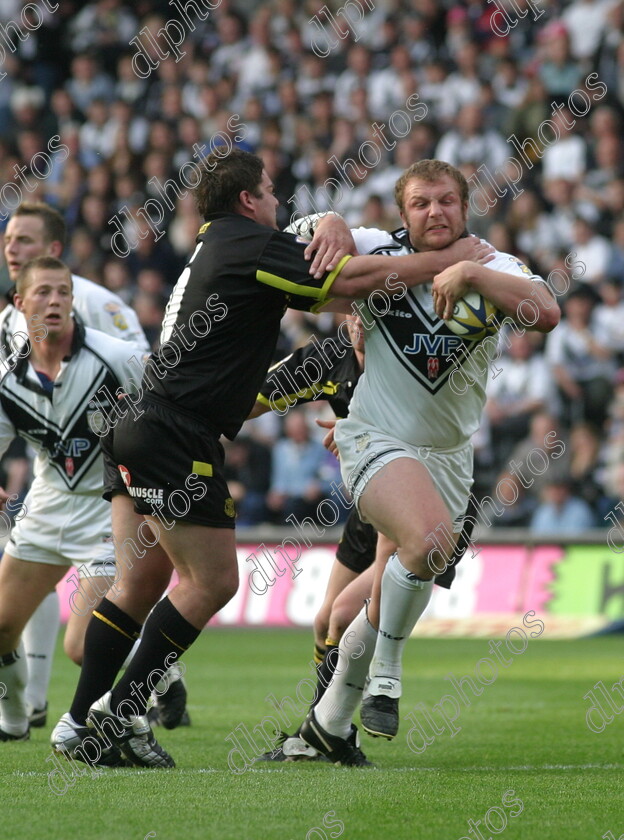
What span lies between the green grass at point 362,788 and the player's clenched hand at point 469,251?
2.21 m

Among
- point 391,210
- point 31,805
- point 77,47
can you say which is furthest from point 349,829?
point 77,47

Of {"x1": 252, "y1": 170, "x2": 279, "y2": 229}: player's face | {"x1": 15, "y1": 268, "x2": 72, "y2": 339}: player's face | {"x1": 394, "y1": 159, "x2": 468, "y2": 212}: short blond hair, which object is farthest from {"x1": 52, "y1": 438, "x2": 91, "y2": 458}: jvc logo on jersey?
{"x1": 394, "y1": 159, "x2": 468, "y2": 212}: short blond hair

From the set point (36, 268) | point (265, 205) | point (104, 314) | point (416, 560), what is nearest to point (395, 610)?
point (416, 560)

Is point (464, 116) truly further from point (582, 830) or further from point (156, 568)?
point (582, 830)

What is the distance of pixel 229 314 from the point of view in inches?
223

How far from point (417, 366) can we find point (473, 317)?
38cm

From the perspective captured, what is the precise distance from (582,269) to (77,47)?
10.9 metres

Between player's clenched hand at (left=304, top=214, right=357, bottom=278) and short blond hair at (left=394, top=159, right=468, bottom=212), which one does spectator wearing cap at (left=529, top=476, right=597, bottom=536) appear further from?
player's clenched hand at (left=304, top=214, right=357, bottom=278)

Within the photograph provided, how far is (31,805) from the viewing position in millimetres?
4824

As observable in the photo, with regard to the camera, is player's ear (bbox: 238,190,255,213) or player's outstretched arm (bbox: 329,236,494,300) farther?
player's ear (bbox: 238,190,255,213)

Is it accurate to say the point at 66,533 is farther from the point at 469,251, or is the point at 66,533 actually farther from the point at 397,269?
the point at 469,251

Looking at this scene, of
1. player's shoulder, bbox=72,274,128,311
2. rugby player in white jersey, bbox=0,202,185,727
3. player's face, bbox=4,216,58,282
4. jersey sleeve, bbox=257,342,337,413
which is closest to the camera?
jersey sleeve, bbox=257,342,337,413

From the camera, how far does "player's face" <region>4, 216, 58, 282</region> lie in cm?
795

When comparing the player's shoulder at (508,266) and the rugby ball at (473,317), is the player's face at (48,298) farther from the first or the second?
the player's shoulder at (508,266)
